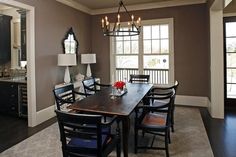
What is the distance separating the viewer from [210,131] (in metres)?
3.54

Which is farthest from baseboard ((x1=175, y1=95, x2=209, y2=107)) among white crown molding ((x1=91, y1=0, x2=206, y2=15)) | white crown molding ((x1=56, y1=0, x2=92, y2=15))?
white crown molding ((x1=56, y1=0, x2=92, y2=15))

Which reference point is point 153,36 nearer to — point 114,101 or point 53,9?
point 53,9

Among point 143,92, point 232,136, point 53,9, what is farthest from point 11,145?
point 232,136

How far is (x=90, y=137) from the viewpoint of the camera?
182cm

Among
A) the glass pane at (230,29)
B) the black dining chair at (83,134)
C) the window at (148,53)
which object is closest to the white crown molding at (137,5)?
the window at (148,53)

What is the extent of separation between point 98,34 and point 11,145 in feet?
13.9

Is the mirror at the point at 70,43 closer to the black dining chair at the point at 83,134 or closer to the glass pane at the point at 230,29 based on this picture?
the black dining chair at the point at 83,134

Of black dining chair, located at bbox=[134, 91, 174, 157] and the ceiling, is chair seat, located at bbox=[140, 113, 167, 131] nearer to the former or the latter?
black dining chair, located at bbox=[134, 91, 174, 157]

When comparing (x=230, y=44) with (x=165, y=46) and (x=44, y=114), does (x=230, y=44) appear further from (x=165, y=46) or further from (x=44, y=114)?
(x=44, y=114)

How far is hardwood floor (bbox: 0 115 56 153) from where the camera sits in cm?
321

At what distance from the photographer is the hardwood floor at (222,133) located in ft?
9.33

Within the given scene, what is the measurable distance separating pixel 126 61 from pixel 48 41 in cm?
254

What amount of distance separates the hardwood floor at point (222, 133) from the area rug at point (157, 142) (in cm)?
11

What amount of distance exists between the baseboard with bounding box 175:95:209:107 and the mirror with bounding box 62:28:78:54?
325cm
